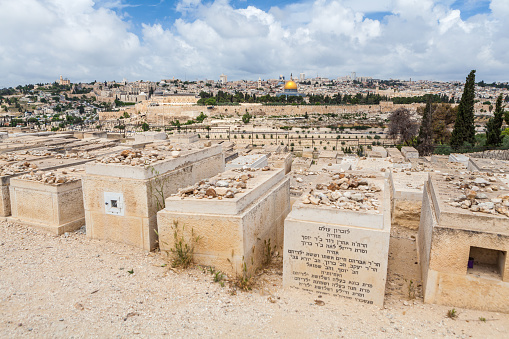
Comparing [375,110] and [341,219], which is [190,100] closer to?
[375,110]

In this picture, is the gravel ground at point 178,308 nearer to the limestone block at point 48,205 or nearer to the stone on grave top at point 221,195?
the stone on grave top at point 221,195

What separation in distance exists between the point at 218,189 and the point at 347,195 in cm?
188

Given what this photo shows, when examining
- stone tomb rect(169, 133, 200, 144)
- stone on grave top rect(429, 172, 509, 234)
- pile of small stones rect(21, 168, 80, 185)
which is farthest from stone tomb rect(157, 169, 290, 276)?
stone tomb rect(169, 133, 200, 144)

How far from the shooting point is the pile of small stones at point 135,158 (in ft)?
19.9

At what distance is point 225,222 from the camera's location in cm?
491

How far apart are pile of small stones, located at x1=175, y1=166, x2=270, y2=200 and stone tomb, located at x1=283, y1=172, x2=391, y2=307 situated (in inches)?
42.7

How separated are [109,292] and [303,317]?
2461 mm

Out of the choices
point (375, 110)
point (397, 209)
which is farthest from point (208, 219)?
point (375, 110)

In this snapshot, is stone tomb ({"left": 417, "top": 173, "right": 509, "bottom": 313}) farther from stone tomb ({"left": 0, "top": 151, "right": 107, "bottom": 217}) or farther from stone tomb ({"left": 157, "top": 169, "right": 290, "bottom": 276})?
stone tomb ({"left": 0, "top": 151, "right": 107, "bottom": 217})

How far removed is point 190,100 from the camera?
96.3 m

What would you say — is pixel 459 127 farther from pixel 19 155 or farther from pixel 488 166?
pixel 19 155

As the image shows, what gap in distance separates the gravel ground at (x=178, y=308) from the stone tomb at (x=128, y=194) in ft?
1.98

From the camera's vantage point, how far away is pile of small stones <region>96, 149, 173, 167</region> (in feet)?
19.9

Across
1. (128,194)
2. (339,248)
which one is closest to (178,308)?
(339,248)
